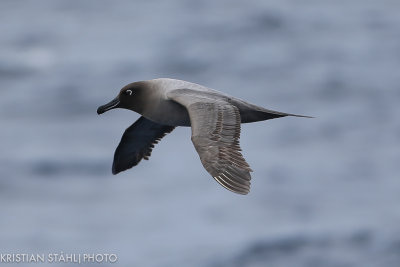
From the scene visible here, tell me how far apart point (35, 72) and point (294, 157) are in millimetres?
27080

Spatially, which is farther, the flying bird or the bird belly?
the bird belly

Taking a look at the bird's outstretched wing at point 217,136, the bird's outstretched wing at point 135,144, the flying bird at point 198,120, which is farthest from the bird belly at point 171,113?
the bird's outstretched wing at point 135,144

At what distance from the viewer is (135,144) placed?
59.0ft

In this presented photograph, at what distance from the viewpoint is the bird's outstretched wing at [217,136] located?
14.2 m

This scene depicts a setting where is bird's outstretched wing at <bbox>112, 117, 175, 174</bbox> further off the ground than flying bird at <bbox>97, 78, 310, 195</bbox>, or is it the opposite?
flying bird at <bbox>97, 78, 310, 195</bbox>

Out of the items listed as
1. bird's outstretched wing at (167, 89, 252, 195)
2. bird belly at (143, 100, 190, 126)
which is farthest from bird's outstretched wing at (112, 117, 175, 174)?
bird's outstretched wing at (167, 89, 252, 195)

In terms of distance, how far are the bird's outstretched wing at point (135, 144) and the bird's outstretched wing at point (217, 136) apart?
1.85m

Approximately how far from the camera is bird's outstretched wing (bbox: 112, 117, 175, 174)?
58.6 feet

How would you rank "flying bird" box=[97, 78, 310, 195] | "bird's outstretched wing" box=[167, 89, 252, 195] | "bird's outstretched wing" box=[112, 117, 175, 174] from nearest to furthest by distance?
"bird's outstretched wing" box=[167, 89, 252, 195] → "flying bird" box=[97, 78, 310, 195] → "bird's outstretched wing" box=[112, 117, 175, 174]

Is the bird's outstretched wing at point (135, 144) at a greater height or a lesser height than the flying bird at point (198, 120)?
lesser

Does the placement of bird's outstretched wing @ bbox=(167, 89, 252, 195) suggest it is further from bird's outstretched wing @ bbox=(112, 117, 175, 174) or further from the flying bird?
bird's outstretched wing @ bbox=(112, 117, 175, 174)

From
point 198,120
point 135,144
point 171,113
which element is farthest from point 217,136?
point 135,144

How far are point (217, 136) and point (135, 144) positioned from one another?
332 centimetres

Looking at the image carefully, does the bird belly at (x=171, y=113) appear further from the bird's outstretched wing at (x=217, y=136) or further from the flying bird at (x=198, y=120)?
the bird's outstretched wing at (x=217, y=136)
